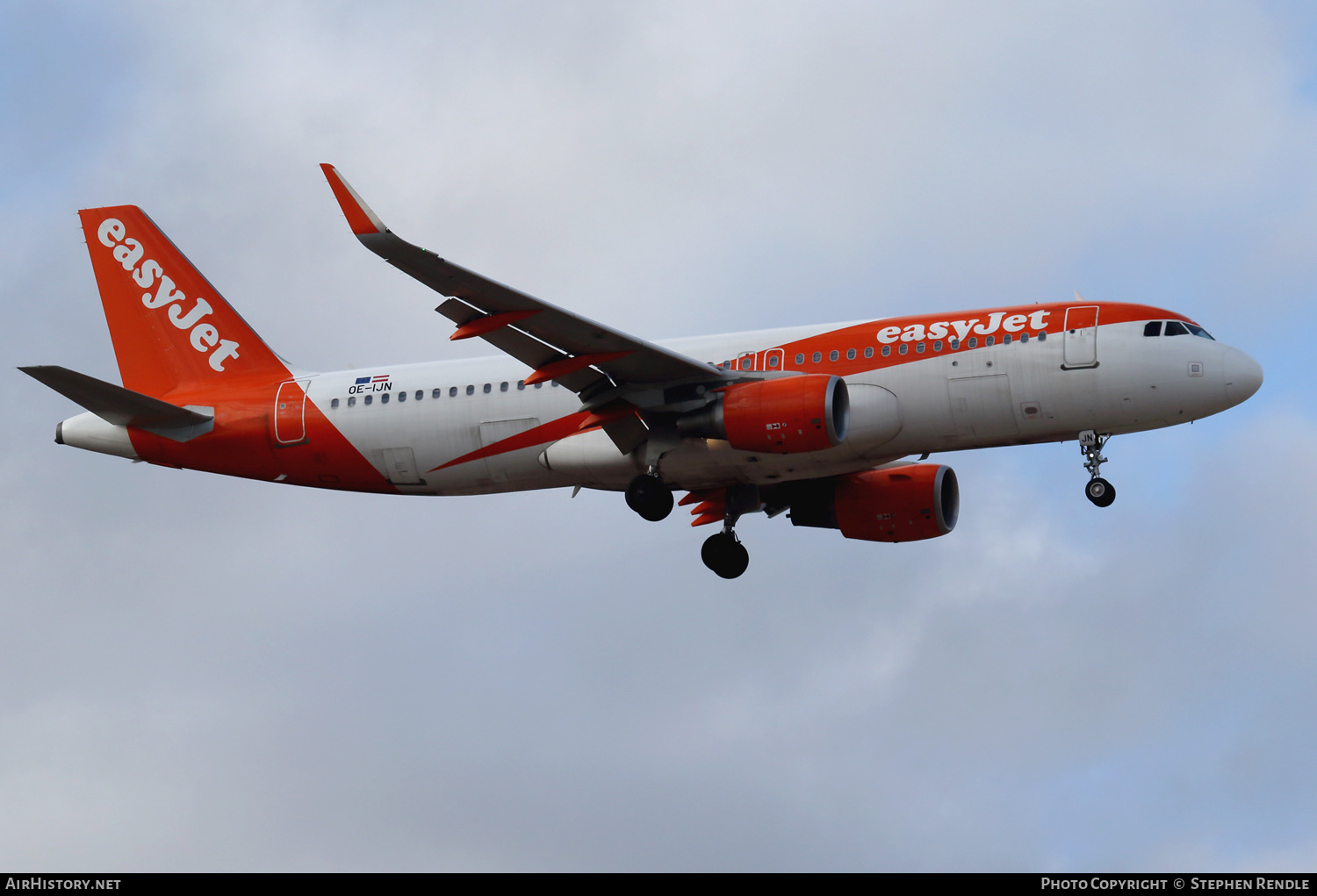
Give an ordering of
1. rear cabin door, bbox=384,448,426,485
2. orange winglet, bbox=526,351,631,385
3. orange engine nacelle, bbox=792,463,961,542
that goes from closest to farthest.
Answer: orange winglet, bbox=526,351,631,385 < rear cabin door, bbox=384,448,426,485 < orange engine nacelle, bbox=792,463,961,542

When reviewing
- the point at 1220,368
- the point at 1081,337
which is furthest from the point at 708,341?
the point at 1220,368

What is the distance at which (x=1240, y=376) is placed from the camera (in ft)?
117

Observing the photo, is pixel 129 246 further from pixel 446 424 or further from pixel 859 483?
pixel 859 483

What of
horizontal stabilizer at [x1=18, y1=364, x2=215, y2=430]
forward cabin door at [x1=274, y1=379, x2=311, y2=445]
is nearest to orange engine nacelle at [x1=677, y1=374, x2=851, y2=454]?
forward cabin door at [x1=274, y1=379, x2=311, y2=445]

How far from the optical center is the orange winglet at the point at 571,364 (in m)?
36.5

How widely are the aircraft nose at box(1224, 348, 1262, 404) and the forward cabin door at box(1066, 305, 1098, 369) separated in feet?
9.21

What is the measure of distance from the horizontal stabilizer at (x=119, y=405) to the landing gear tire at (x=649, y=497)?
444 inches

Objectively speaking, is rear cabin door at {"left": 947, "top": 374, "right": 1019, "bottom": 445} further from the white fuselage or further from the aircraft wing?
the aircraft wing

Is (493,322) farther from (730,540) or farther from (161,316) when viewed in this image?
(161,316)

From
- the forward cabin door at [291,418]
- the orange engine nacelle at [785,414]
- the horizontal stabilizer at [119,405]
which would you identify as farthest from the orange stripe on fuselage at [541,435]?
the horizontal stabilizer at [119,405]

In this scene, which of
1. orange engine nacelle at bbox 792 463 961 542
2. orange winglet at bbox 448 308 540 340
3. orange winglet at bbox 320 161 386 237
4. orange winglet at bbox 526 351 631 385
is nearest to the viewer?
orange winglet at bbox 320 161 386 237

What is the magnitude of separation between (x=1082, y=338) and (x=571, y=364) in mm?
11031

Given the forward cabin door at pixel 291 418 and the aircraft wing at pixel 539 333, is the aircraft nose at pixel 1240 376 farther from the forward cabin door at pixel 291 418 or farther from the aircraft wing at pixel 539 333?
the forward cabin door at pixel 291 418

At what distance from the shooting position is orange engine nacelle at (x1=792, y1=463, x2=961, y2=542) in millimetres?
41844
